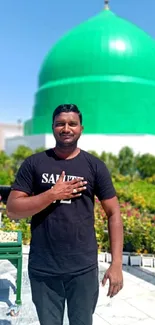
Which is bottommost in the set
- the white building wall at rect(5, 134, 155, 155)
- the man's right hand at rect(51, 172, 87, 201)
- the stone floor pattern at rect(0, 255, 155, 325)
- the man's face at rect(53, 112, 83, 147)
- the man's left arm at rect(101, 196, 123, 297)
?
the stone floor pattern at rect(0, 255, 155, 325)

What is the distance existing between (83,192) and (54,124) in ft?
1.40

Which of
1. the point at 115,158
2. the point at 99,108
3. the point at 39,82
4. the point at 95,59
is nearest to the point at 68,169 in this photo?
the point at 115,158

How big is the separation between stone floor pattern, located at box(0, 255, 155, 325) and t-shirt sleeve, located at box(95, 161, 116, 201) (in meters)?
1.71

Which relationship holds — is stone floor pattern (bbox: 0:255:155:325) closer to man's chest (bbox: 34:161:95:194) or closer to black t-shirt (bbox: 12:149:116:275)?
black t-shirt (bbox: 12:149:116:275)

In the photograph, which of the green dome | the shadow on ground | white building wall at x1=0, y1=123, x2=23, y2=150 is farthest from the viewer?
white building wall at x1=0, y1=123, x2=23, y2=150

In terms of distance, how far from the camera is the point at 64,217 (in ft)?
5.79

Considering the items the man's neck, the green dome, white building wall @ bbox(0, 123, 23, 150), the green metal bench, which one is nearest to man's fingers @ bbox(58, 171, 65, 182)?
the man's neck

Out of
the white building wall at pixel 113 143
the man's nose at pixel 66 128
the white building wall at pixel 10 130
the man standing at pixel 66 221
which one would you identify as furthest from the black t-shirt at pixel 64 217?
the white building wall at pixel 10 130

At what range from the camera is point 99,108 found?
20.7 meters

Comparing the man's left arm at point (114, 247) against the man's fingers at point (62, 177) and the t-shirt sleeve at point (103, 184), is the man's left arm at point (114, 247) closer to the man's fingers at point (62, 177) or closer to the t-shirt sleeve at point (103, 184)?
the t-shirt sleeve at point (103, 184)

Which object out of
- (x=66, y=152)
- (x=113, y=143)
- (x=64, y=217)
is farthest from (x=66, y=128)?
(x=113, y=143)

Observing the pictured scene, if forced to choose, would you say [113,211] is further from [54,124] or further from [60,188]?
[54,124]

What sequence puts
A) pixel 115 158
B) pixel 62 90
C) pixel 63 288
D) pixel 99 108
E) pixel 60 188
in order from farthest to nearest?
pixel 62 90, pixel 99 108, pixel 115 158, pixel 63 288, pixel 60 188

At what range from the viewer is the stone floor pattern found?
3.04 meters
